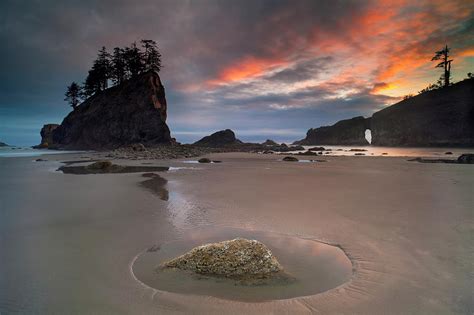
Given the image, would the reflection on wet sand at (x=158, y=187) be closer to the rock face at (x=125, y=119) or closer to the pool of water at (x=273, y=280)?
the pool of water at (x=273, y=280)

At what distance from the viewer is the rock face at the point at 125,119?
161ft

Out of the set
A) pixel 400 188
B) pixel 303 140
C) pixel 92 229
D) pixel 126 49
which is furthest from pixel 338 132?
pixel 92 229

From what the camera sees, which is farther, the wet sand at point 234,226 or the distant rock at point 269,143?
the distant rock at point 269,143

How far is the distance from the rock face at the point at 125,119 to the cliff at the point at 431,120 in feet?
183

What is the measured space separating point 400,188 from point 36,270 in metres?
10.8

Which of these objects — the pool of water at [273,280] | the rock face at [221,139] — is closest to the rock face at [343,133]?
the rock face at [221,139]

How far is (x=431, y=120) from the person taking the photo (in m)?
61.2

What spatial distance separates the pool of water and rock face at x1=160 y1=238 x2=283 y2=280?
11 centimetres

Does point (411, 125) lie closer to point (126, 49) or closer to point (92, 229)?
point (126, 49)

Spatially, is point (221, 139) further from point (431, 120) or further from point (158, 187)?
point (158, 187)

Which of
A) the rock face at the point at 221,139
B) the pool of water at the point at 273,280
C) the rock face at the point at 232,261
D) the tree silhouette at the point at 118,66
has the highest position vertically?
the tree silhouette at the point at 118,66

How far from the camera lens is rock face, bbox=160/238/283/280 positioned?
3487 mm

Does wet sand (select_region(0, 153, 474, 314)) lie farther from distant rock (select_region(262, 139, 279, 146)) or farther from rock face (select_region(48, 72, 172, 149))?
distant rock (select_region(262, 139, 279, 146))

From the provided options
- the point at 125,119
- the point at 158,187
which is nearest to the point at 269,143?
the point at 125,119
